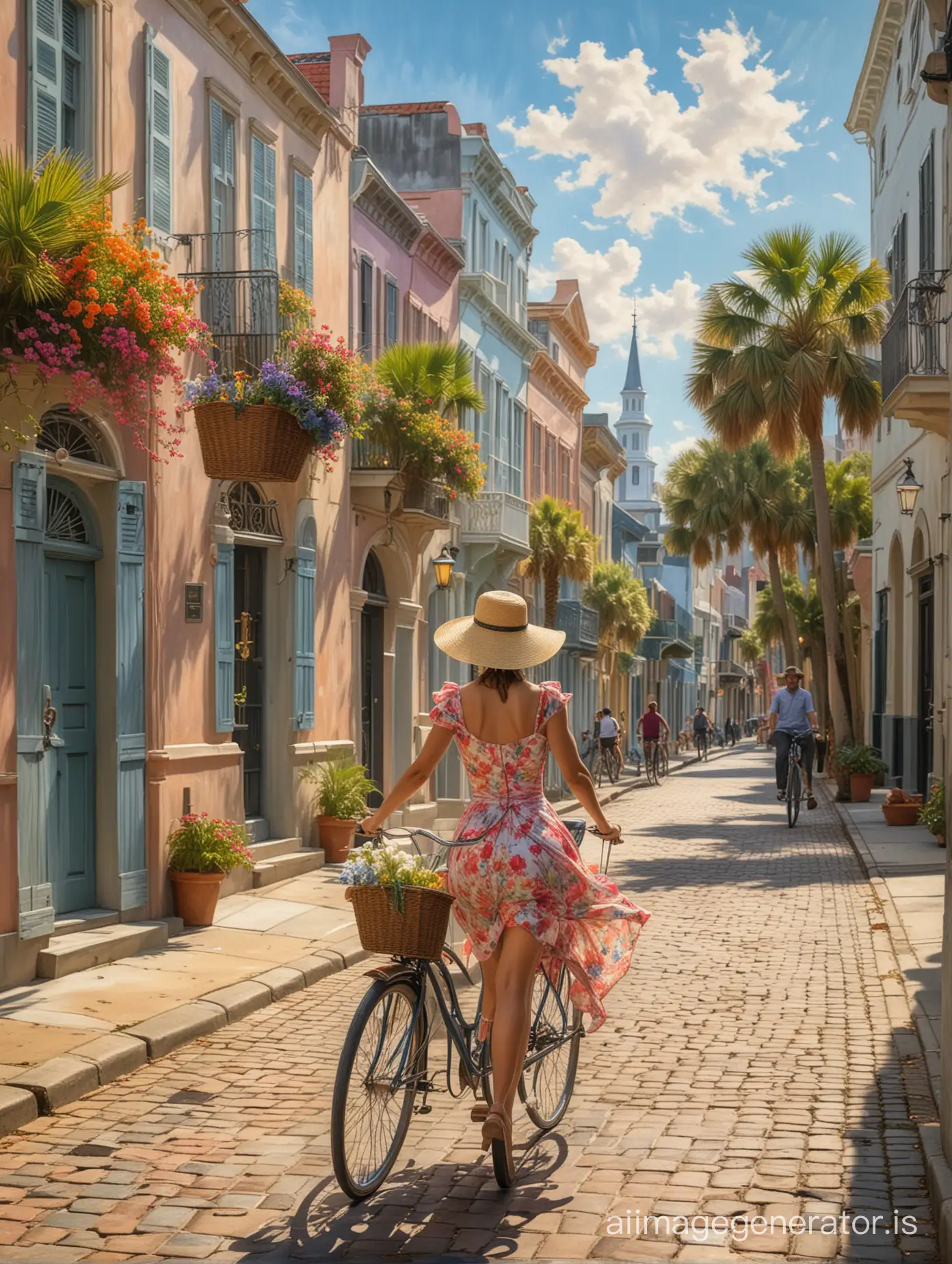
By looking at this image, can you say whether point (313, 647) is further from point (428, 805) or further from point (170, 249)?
point (428, 805)

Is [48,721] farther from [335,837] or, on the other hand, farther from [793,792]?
[793,792]

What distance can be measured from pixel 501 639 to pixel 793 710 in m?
15.7

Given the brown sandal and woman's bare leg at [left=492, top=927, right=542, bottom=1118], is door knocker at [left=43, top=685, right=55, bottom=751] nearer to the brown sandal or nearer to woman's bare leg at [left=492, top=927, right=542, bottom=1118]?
woman's bare leg at [left=492, top=927, right=542, bottom=1118]

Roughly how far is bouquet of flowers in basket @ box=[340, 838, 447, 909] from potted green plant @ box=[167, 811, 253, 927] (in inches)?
249

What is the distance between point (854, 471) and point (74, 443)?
4564cm

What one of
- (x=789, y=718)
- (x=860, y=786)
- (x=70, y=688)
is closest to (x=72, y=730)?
(x=70, y=688)

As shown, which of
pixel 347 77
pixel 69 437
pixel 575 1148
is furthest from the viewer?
pixel 347 77

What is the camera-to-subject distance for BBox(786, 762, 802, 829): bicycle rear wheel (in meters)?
21.3

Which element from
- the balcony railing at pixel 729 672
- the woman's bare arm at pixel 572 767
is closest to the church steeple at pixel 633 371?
the balcony railing at pixel 729 672

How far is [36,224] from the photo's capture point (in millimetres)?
8656

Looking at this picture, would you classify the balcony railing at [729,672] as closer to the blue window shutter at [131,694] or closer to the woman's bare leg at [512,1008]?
the blue window shutter at [131,694]

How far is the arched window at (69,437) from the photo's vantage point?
10391 mm

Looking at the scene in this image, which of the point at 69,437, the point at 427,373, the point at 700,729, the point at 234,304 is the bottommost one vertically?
the point at 700,729

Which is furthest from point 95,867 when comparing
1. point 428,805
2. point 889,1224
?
point 428,805
